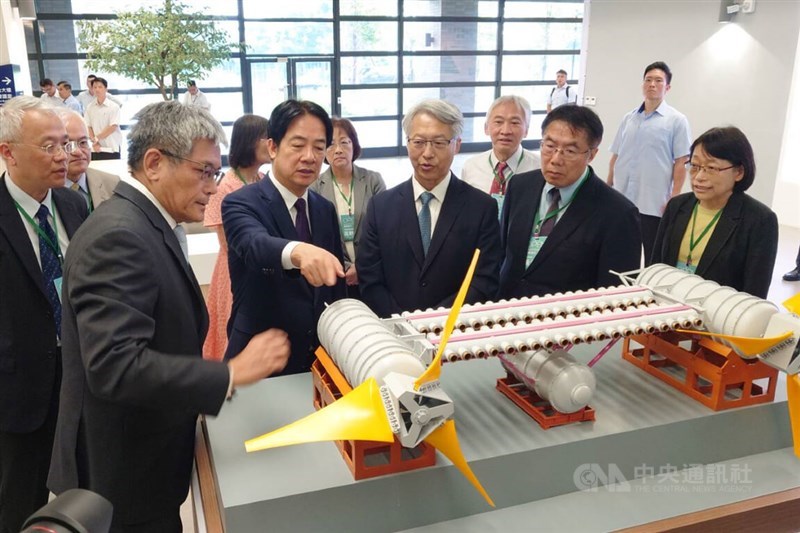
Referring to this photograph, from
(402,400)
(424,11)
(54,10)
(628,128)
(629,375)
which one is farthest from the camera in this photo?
(424,11)

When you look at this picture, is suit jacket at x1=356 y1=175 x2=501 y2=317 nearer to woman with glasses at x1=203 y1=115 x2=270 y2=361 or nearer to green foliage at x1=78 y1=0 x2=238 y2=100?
woman with glasses at x1=203 y1=115 x2=270 y2=361

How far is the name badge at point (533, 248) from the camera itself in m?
2.44

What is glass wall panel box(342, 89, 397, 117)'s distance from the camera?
14.1 meters

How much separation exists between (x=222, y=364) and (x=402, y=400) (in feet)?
1.42

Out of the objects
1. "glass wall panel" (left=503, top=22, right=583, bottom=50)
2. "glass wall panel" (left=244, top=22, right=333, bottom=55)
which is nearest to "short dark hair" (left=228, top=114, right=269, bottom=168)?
"glass wall panel" (left=244, top=22, right=333, bottom=55)

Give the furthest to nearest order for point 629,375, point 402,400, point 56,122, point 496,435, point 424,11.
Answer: point 424,11, point 56,122, point 629,375, point 496,435, point 402,400

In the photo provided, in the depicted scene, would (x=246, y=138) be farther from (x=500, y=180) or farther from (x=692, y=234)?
(x=692, y=234)

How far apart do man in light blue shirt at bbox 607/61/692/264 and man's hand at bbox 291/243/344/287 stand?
161 inches

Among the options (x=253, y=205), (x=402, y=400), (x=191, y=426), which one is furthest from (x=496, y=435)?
(x=253, y=205)

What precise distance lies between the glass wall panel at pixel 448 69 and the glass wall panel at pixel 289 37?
199cm

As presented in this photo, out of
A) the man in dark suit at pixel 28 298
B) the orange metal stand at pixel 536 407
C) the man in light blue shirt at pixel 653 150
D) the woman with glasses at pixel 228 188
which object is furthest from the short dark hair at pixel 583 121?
the man in light blue shirt at pixel 653 150

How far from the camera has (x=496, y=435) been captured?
1.60 m

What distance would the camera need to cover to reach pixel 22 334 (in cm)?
216

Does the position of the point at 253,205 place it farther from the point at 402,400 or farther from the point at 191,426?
the point at 402,400
